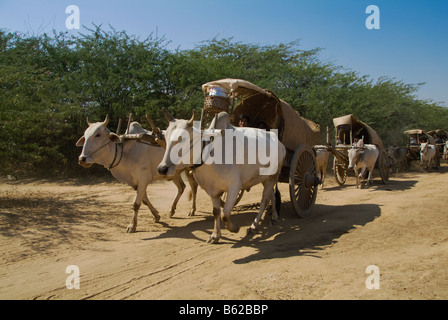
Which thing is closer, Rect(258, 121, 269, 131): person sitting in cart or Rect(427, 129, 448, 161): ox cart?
Rect(258, 121, 269, 131): person sitting in cart

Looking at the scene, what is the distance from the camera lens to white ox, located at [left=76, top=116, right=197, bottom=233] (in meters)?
5.56

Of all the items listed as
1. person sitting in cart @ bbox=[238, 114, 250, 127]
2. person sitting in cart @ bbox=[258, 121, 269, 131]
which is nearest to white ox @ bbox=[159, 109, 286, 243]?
person sitting in cart @ bbox=[238, 114, 250, 127]

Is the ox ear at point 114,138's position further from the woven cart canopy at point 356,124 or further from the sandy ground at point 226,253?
the woven cart canopy at point 356,124

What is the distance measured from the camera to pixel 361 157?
1109cm

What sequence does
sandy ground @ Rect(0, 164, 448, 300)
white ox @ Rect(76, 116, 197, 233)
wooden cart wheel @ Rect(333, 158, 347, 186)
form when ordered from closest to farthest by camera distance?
sandy ground @ Rect(0, 164, 448, 300)
white ox @ Rect(76, 116, 197, 233)
wooden cart wheel @ Rect(333, 158, 347, 186)

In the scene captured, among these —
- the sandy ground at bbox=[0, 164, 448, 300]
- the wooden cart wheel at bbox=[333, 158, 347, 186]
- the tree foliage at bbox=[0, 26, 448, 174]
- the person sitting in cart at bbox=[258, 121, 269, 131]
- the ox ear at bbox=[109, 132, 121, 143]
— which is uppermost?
the tree foliage at bbox=[0, 26, 448, 174]

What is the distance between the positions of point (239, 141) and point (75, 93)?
892 cm

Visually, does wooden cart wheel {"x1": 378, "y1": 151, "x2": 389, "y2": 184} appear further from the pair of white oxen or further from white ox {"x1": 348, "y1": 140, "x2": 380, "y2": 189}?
the pair of white oxen

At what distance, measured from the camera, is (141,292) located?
10.8ft

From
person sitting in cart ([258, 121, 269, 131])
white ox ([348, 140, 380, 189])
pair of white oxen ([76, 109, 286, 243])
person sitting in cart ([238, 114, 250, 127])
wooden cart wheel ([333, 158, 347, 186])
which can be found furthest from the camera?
wooden cart wheel ([333, 158, 347, 186])

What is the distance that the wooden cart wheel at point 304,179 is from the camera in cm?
629

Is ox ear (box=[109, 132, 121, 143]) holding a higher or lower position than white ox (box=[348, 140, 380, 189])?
higher
